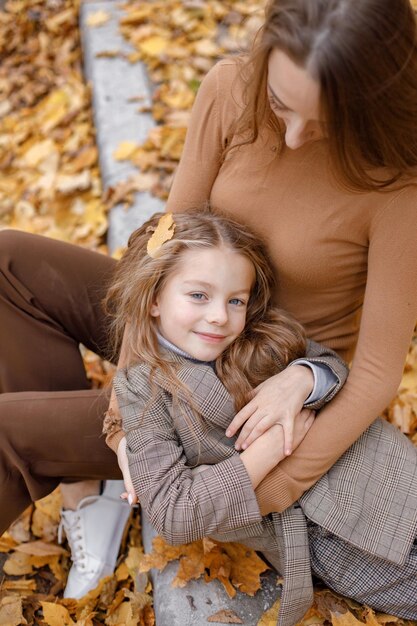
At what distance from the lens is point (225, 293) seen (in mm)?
1810

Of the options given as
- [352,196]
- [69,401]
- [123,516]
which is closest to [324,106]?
[352,196]

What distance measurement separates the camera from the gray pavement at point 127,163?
190 centimetres

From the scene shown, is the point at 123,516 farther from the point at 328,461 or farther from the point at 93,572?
the point at 328,461

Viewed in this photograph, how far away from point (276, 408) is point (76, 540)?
0.95m

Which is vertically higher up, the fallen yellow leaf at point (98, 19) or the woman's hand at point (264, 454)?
the fallen yellow leaf at point (98, 19)

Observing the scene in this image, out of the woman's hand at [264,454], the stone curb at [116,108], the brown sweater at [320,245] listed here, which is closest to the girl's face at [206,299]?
the brown sweater at [320,245]

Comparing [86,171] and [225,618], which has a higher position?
[86,171]

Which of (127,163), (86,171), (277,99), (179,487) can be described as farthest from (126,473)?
(86,171)

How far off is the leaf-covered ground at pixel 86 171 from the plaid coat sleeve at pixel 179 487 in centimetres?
41

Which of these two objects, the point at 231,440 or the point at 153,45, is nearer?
the point at 231,440

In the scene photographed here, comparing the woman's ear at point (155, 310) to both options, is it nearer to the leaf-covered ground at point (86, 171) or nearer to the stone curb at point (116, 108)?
the leaf-covered ground at point (86, 171)

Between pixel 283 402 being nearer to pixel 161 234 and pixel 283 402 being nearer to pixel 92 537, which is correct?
pixel 161 234

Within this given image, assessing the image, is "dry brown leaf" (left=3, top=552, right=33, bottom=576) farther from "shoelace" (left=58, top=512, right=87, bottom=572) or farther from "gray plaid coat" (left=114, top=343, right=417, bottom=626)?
"gray plaid coat" (left=114, top=343, right=417, bottom=626)

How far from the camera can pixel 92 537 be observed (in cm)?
223
